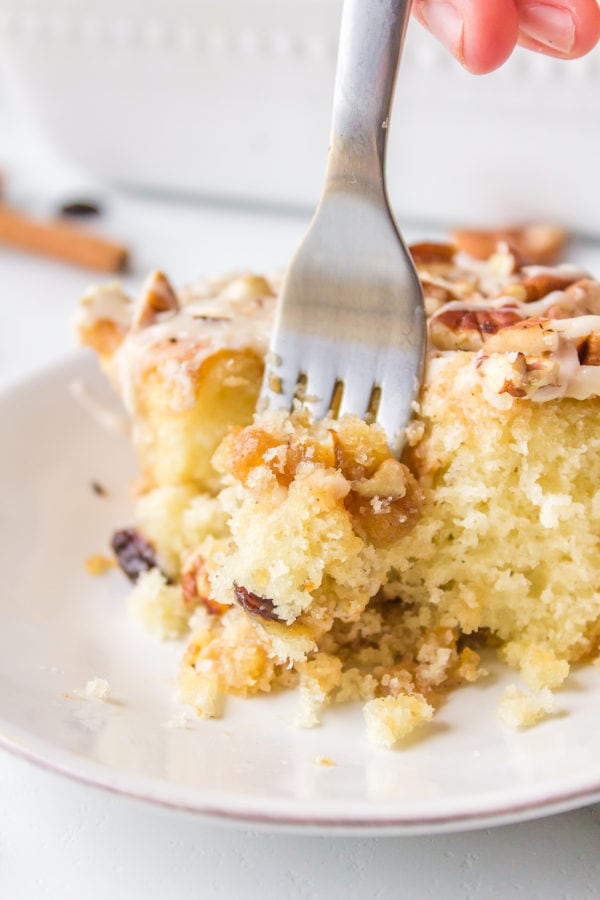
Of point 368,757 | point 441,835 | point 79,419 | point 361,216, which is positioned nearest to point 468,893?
point 441,835

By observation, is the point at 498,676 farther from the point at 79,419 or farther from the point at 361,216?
the point at 79,419

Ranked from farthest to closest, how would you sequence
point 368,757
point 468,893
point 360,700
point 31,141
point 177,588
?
point 31,141
point 177,588
point 360,700
point 368,757
point 468,893

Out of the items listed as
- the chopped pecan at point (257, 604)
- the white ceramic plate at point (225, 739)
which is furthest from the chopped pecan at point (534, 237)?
the chopped pecan at point (257, 604)

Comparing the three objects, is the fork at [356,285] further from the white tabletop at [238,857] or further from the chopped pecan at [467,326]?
the white tabletop at [238,857]

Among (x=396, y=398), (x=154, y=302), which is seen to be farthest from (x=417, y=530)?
(x=154, y=302)

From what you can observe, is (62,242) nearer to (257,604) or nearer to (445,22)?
(445,22)

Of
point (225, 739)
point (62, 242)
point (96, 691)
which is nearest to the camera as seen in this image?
point (225, 739)

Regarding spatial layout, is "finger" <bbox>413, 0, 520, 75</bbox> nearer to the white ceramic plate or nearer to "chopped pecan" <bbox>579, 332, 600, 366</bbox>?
"chopped pecan" <bbox>579, 332, 600, 366</bbox>
